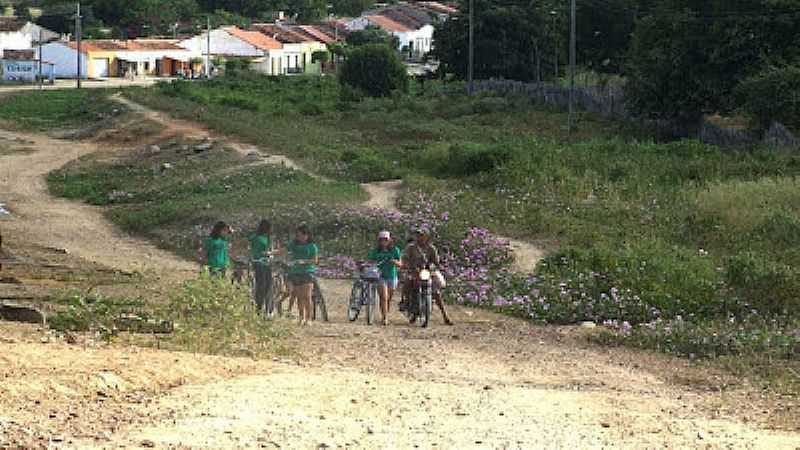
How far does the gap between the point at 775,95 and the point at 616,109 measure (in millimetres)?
11512

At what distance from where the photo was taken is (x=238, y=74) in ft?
236

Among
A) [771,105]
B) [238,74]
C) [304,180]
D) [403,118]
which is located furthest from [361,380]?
[238,74]

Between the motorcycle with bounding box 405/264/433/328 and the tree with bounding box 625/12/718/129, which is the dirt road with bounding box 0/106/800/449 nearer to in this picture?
the motorcycle with bounding box 405/264/433/328

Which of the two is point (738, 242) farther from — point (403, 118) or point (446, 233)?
point (403, 118)

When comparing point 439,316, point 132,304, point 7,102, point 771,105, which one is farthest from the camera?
point 7,102

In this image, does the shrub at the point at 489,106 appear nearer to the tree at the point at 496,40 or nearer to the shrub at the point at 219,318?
the tree at the point at 496,40

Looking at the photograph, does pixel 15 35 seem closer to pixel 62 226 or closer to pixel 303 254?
pixel 62 226

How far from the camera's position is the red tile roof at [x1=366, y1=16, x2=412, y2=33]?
10300 centimetres

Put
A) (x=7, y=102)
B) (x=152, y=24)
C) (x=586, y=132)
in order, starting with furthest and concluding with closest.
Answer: (x=152, y=24) → (x=7, y=102) → (x=586, y=132)

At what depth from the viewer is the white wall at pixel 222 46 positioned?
85562 mm

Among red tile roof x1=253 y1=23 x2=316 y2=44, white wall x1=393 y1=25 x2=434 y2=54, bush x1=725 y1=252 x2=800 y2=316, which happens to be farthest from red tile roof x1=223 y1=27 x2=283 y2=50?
bush x1=725 y1=252 x2=800 y2=316

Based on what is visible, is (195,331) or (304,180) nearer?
(195,331)

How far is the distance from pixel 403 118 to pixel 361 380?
35832 mm

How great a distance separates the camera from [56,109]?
55.8 meters
